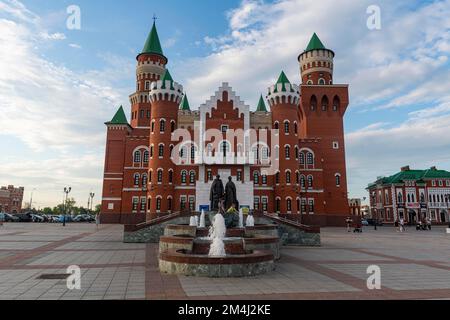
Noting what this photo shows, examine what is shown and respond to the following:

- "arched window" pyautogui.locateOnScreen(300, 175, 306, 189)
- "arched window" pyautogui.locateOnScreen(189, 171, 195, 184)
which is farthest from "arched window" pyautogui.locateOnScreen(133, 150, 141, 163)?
"arched window" pyautogui.locateOnScreen(300, 175, 306, 189)

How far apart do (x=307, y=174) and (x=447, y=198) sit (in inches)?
1553

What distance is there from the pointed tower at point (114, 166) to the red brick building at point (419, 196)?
2186 inches

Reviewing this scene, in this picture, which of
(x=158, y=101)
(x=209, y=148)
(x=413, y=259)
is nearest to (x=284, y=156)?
(x=209, y=148)

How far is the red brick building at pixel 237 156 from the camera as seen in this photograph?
39.2 meters

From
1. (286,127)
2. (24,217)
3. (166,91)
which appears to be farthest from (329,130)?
(24,217)

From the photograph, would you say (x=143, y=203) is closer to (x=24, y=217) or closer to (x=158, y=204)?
(x=158, y=204)

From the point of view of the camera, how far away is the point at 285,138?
4053 cm

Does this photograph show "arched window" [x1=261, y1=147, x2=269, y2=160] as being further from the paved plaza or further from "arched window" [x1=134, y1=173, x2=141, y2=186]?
the paved plaza

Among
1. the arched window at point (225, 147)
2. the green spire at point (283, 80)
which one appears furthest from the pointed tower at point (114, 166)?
the green spire at point (283, 80)

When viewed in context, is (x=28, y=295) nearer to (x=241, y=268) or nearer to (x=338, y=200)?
(x=241, y=268)

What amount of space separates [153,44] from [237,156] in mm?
27658

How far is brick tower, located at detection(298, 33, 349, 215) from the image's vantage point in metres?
44.7

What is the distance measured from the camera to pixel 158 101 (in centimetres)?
4038

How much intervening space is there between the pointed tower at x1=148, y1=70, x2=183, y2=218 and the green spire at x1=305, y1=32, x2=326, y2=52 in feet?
78.1
